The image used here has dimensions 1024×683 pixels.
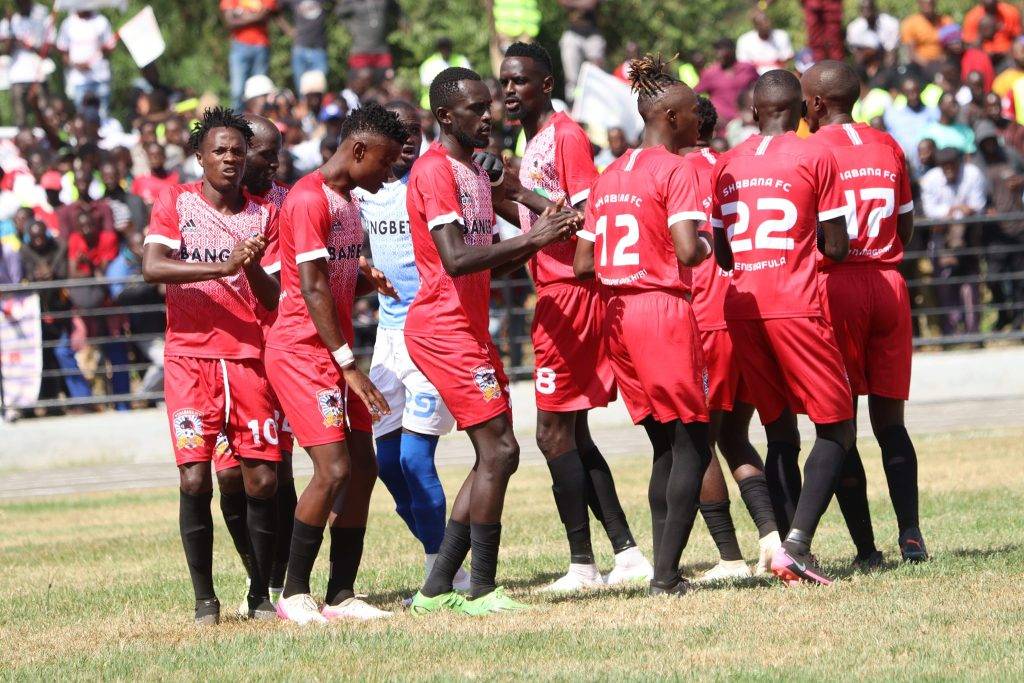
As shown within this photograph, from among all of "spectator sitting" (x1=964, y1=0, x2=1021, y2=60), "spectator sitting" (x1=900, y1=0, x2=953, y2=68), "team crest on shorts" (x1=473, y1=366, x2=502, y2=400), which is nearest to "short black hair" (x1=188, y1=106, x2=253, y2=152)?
"team crest on shorts" (x1=473, y1=366, x2=502, y2=400)

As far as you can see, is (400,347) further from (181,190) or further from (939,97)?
(939,97)

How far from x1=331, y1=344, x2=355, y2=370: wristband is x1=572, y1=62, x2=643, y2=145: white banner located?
1315 cm

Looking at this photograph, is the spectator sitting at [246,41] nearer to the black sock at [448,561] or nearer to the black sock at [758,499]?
the black sock at [758,499]

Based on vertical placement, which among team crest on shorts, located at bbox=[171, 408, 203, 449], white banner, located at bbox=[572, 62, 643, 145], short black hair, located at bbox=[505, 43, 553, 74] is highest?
white banner, located at bbox=[572, 62, 643, 145]

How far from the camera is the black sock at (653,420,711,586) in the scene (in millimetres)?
7988

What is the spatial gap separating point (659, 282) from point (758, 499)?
1.56 m

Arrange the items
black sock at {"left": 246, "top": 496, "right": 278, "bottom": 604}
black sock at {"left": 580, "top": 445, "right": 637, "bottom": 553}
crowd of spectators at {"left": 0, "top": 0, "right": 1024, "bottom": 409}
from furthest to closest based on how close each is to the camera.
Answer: crowd of spectators at {"left": 0, "top": 0, "right": 1024, "bottom": 409} → black sock at {"left": 580, "top": 445, "right": 637, "bottom": 553} → black sock at {"left": 246, "top": 496, "right": 278, "bottom": 604}

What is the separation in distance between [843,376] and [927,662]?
2.08 meters

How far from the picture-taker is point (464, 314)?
25.7ft

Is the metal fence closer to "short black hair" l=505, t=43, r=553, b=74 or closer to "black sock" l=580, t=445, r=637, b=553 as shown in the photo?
"black sock" l=580, t=445, r=637, b=553

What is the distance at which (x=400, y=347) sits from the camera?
9.41 m

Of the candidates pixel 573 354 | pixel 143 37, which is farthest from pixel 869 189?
pixel 143 37

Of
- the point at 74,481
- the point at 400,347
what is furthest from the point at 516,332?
the point at 400,347

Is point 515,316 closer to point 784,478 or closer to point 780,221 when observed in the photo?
point 784,478
